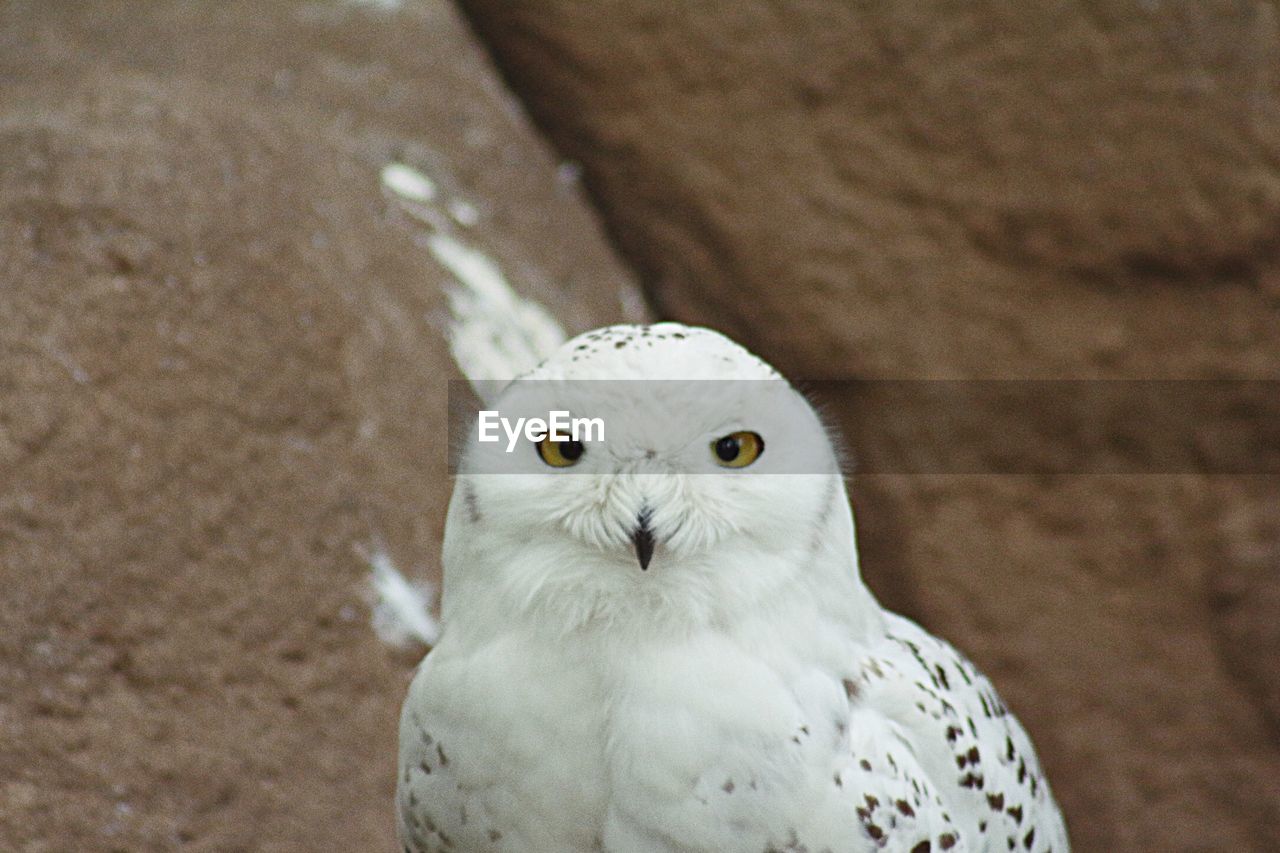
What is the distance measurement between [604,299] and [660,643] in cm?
186

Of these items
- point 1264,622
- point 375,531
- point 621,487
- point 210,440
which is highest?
point 621,487

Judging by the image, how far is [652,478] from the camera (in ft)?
5.41

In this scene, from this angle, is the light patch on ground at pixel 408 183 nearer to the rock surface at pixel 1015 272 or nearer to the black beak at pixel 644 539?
the rock surface at pixel 1015 272

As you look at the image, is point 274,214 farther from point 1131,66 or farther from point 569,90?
point 1131,66

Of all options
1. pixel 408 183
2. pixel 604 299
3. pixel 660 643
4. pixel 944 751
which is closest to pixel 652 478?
pixel 660 643

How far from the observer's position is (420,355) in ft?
9.32

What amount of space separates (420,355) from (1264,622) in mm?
2102

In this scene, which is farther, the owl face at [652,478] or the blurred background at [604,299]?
the blurred background at [604,299]

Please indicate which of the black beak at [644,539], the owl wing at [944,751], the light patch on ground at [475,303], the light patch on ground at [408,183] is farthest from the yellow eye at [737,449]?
the light patch on ground at [408,183]

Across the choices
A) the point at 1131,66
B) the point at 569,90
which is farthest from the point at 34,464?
the point at 1131,66

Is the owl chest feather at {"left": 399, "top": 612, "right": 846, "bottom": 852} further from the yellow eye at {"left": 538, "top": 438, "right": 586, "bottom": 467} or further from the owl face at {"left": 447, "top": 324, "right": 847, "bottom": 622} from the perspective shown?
the yellow eye at {"left": 538, "top": 438, "right": 586, "bottom": 467}

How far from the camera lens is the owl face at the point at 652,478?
1.66 m

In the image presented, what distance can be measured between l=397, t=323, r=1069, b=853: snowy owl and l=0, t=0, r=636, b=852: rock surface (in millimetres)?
648

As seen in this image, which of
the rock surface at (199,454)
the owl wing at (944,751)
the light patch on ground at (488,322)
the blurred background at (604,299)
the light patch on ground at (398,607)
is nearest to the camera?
the owl wing at (944,751)
